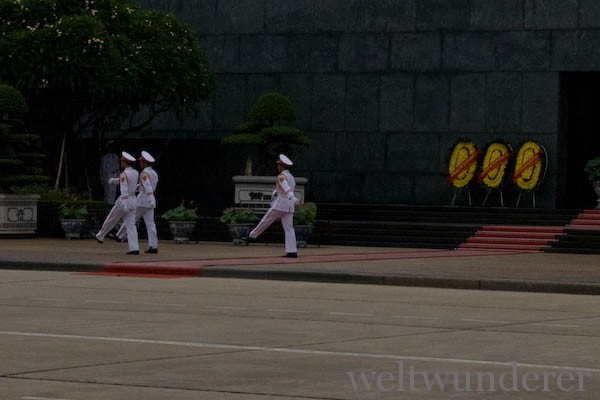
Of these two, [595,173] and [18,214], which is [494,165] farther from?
[18,214]

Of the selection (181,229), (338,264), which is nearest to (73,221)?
(181,229)

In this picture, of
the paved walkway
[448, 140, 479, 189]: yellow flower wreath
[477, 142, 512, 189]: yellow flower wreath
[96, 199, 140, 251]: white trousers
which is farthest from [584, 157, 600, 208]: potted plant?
[96, 199, 140, 251]: white trousers

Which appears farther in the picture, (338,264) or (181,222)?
(181,222)

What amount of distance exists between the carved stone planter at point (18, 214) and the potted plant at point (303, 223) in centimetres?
678

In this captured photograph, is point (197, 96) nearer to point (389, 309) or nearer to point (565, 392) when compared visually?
point (389, 309)

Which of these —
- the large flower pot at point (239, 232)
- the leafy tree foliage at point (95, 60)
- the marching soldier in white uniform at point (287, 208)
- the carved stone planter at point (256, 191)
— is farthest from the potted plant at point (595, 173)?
the marching soldier in white uniform at point (287, 208)

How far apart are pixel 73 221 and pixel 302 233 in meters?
5.85

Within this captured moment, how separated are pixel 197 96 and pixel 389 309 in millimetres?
24185

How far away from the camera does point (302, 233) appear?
111ft

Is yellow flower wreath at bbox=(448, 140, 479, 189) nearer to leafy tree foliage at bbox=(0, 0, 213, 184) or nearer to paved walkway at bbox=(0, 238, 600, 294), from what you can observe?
leafy tree foliage at bbox=(0, 0, 213, 184)

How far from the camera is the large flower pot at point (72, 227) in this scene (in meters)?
36.1

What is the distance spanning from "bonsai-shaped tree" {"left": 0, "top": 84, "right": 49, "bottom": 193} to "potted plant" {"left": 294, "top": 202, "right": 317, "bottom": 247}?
7334mm

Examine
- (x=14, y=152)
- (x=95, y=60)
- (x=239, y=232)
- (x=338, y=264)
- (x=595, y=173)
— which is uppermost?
(x=95, y=60)

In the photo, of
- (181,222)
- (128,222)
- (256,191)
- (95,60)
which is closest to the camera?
(128,222)
